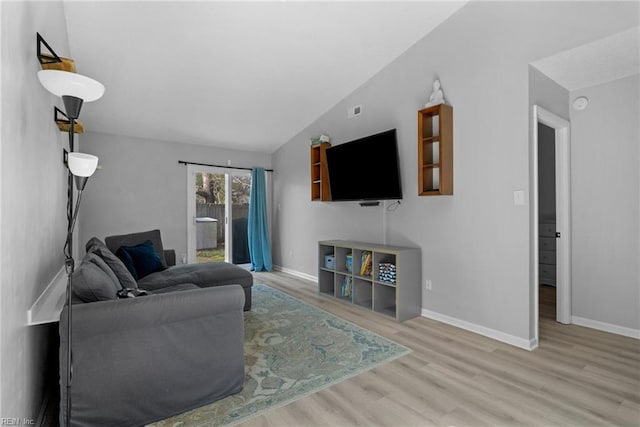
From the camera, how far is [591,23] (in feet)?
8.30

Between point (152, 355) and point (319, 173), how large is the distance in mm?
3739

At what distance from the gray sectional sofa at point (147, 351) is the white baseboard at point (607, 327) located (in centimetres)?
333

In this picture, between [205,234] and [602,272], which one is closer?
[602,272]

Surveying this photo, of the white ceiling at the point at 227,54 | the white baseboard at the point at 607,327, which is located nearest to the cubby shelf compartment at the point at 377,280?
the white baseboard at the point at 607,327

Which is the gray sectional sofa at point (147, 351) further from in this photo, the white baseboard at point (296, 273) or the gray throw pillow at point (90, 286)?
the white baseboard at point (296, 273)

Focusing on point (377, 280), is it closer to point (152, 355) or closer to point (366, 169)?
point (366, 169)

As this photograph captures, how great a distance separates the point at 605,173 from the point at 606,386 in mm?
1980

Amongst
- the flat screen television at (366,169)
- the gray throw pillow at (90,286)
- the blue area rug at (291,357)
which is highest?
the flat screen television at (366,169)

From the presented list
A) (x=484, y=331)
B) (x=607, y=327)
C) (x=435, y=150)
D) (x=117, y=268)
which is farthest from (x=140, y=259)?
(x=607, y=327)

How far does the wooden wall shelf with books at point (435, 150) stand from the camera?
3.36 m

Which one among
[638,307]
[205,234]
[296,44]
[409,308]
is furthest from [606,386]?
[205,234]

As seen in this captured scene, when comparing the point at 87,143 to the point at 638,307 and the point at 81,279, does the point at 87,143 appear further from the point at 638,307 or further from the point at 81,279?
the point at 638,307

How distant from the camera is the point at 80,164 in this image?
1531 mm

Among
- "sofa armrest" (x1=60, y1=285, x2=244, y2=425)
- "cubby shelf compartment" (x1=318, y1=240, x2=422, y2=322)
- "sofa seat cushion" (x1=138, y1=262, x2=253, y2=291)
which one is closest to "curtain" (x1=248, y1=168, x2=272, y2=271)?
"cubby shelf compartment" (x1=318, y1=240, x2=422, y2=322)
